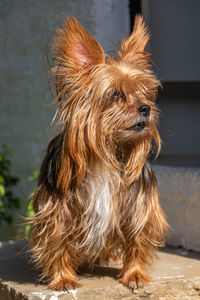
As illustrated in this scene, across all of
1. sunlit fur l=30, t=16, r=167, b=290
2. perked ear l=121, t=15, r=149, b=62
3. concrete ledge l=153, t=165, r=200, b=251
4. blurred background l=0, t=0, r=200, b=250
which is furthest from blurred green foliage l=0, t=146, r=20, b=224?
perked ear l=121, t=15, r=149, b=62

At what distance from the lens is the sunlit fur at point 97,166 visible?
3113 millimetres

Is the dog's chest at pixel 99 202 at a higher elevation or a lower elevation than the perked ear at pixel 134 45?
lower

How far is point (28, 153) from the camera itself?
6.35 metres

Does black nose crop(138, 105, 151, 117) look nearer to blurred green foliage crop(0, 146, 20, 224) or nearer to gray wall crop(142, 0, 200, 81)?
gray wall crop(142, 0, 200, 81)

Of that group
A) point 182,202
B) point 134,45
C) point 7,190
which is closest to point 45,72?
point 7,190

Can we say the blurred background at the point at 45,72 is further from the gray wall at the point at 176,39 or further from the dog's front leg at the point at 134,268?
the dog's front leg at the point at 134,268

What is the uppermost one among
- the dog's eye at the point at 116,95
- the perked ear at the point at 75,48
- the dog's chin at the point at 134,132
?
the perked ear at the point at 75,48

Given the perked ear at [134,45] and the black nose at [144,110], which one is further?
the perked ear at [134,45]

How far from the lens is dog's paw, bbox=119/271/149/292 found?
3.31 metres

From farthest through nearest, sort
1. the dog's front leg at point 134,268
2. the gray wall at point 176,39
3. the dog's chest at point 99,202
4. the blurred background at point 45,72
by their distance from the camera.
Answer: the gray wall at point 176,39 < the blurred background at point 45,72 < the dog's front leg at point 134,268 < the dog's chest at point 99,202

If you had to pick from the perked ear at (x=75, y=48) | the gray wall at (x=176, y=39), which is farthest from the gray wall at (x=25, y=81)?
the perked ear at (x=75, y=48)

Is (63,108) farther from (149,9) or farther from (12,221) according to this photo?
(12,221)

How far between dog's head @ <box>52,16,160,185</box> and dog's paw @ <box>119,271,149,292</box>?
2.23 ft

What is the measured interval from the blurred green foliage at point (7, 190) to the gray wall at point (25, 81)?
98 millimetres
